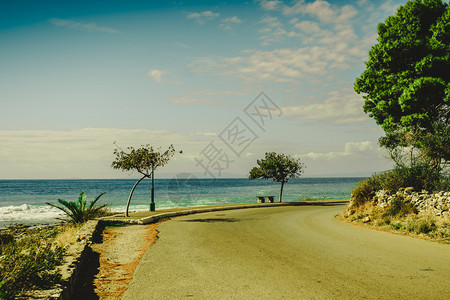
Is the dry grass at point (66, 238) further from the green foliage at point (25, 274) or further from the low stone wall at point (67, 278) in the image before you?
the green foliage at point (25, 274)

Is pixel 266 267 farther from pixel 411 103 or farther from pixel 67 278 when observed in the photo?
pixel 411 103

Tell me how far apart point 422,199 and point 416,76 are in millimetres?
7763

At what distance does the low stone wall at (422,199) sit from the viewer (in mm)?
12883

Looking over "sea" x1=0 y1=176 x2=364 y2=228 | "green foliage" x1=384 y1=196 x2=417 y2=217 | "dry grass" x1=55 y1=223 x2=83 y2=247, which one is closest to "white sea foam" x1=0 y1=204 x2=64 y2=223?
"sea" x1=0 y1=176 x2=364 y2=228

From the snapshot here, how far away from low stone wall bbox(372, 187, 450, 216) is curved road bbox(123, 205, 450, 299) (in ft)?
8.74

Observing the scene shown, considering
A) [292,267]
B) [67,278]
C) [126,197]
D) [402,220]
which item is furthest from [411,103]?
[126,197]

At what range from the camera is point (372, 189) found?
17.9 metres

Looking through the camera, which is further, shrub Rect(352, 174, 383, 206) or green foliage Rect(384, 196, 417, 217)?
shrub Rect(352, 174, 383, 206)

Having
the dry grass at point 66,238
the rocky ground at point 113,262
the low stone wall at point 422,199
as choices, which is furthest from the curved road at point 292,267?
the dry grass at point 66,238

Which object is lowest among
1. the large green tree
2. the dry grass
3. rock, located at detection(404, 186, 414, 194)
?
the dry grass

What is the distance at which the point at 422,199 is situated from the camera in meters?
14.3

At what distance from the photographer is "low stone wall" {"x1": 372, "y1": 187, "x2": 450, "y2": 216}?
12883mm

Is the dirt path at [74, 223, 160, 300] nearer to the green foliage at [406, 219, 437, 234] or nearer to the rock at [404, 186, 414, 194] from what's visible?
the green foliage at [406, 219, 437, 234]

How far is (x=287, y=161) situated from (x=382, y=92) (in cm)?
1736
